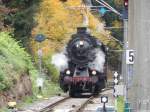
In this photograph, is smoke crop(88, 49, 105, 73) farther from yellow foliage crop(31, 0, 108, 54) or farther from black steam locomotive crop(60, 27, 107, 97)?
yellow foliage crop(31, 0, 108, 54)

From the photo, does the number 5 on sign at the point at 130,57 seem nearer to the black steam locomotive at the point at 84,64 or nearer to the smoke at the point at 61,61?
the black steam locomotive at the point at 84,64

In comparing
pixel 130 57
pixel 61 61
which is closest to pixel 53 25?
pixel 61 61

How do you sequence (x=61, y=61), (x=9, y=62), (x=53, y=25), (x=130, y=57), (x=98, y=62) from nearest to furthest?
(x=130, y=57), (x=9, y=62), (x=98, y=62), (x=61, y=61), (x=53, y=25)

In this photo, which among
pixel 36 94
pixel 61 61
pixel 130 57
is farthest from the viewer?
pixel 61 61

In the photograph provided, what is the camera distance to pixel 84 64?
1613 inches

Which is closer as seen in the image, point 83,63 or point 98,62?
point 83,63

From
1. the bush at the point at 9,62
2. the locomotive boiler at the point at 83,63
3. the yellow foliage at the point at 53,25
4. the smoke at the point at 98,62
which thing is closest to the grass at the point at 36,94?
the bush at the point at 9,62

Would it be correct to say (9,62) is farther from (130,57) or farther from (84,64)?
(130,57)

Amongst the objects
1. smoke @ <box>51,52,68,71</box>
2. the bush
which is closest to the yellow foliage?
smoke @ <box>51,52,68,71</box>

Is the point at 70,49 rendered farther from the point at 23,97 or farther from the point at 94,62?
the point at 23,97

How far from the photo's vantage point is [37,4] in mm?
44531

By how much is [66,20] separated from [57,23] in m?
4.41

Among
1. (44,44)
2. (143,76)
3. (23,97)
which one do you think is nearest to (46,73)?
(44,44)

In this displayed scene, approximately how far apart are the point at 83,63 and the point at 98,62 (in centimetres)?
129
